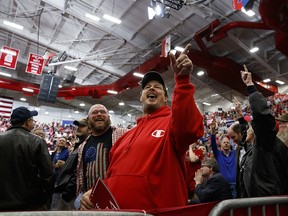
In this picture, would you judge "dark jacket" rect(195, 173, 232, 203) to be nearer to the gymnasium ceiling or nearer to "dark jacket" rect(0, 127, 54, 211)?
"dark jacket" rect(0, 127, 54, 211)

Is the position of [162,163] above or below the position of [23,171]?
above

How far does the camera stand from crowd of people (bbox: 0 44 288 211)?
1237 mm

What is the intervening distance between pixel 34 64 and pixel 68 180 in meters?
10.2

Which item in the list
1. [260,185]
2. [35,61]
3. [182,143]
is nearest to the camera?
[182,143]

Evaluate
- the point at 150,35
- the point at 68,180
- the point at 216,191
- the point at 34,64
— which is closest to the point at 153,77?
the point at 68,180

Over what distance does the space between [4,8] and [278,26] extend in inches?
412

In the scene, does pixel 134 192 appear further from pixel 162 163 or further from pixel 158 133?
pixel 158 133

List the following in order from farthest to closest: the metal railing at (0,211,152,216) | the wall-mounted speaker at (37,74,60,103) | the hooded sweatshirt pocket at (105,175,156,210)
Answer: the wall-mounted speaker at (37,74,60,103) → the hooded sweatshirt pocket at (105,175,156,210) → the metal railing at (0,211,152,216)

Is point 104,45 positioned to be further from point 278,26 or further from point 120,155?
point 120,155

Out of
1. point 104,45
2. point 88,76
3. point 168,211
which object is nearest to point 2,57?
point 104,45

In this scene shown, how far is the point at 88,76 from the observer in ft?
57.9

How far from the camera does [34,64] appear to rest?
37.2 ft

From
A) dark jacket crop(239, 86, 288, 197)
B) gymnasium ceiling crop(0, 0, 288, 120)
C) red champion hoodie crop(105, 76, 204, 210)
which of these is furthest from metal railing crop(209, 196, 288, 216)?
gymnasium ceiling crop(0, 0, 288, 120)

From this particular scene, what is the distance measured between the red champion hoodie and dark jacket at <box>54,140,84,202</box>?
1.15 meters
